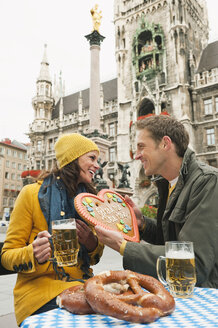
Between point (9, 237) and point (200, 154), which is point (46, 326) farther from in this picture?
point (200, 154)

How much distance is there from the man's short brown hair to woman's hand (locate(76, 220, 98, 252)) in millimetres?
951

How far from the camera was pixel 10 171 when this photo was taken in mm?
57375

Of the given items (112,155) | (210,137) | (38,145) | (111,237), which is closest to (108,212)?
(111,237)

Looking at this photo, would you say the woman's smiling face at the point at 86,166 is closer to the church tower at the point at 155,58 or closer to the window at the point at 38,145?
the church tower at the point at 155,58

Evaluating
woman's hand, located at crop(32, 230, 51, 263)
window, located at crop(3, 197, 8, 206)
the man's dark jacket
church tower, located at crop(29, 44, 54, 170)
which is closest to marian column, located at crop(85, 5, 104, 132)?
the man's dark jacket

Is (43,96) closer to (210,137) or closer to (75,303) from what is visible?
(210,137)

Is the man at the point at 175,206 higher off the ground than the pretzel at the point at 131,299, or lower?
higher

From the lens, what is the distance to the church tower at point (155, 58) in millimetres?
27938

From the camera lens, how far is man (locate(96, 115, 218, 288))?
1.69 metres

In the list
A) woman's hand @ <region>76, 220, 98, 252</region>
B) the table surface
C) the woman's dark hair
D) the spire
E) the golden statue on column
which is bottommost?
the table surface

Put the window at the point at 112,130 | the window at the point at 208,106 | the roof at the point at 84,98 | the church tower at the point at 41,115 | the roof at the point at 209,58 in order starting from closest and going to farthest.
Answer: the window at the point at 208,106
the roof at the point at 209,58
the window at the point at 112,130
the roof at the point at 84,98
the church tower at the point at 41,115

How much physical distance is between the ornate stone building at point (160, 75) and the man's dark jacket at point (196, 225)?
23.9 metres

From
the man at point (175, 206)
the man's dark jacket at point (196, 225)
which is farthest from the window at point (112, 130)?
the man's dark jacket at point (196, 225)

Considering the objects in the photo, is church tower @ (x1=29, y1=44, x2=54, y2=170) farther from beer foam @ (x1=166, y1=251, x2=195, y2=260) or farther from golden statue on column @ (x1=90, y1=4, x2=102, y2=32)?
beer foam @ (x1=166, y1=251, x2=195, y2=260)
